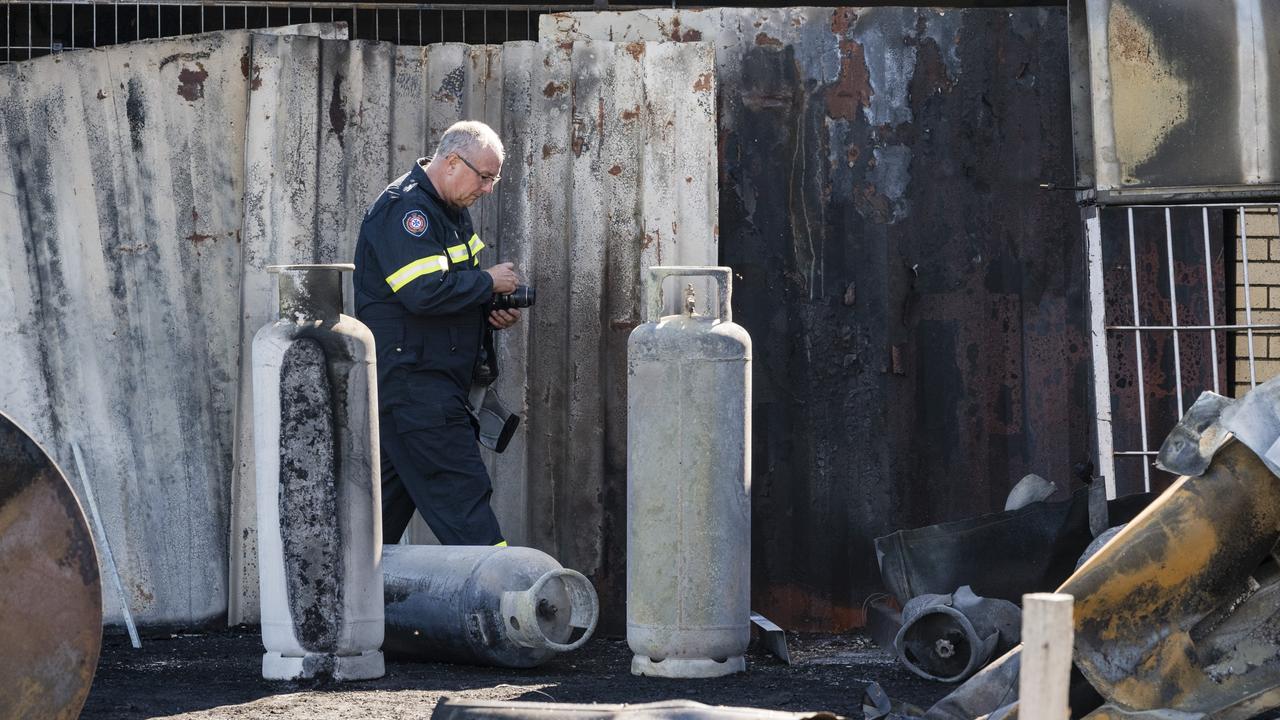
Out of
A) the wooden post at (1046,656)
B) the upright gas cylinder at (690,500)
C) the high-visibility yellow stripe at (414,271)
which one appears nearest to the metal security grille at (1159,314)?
the upright gas cylinder at (690,500)

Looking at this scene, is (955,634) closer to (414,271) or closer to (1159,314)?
(1159,314)

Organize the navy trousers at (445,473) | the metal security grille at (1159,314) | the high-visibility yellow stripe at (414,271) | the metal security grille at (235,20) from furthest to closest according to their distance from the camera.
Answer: the metal security grille at (235,20) → the metal security grille at (1159,314) → the navy trousers at (445,473) → the high-visibility yellow stripe at (414,271)

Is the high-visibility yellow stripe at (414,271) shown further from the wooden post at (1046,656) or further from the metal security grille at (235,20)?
the wooden post at (1046,656)

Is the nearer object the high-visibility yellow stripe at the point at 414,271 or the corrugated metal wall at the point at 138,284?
the high-visibility yellow stripe at the point at 414,271

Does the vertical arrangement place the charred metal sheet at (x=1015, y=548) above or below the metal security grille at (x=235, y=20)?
below

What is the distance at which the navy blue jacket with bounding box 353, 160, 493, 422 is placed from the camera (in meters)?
5.30

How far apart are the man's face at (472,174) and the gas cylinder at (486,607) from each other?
1.16 meters

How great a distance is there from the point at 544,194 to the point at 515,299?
518 mm

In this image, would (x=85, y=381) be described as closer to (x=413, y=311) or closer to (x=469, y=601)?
(x=413, y=311)

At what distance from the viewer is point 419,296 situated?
208 inches

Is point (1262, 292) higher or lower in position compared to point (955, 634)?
higher

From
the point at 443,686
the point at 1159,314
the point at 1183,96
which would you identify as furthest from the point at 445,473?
the point at 1183,96

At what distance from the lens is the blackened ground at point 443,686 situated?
429 cm

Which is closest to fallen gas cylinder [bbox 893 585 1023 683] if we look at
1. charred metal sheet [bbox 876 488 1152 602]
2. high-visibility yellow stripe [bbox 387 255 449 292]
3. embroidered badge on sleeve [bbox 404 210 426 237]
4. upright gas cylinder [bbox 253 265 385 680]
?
charred metal sheet [bbox 876 488 1152 602]
